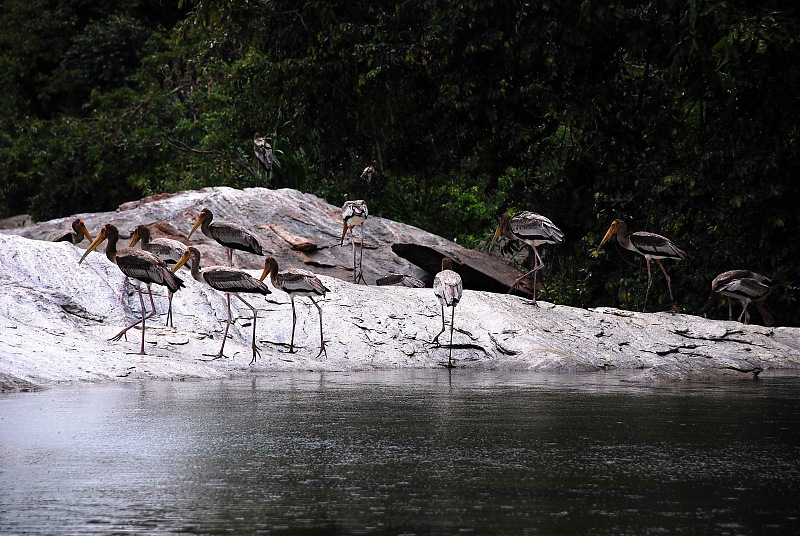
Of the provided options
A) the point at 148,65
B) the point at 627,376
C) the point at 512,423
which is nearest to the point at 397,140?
the point at 627,376

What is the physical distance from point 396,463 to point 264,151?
1886 centimetres

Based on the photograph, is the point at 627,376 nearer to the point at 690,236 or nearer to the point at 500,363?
the point at 500,363

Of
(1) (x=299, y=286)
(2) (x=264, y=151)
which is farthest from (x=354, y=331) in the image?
(2) (x=264, y=151)

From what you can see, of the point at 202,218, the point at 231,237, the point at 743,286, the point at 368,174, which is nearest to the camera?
the point at 743,286

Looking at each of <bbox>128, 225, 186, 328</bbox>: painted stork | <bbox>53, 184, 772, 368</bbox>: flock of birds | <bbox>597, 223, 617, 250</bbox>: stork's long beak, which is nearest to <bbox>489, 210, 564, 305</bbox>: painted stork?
<bbox>53, 184, 772, 368</bbox>: flock of birds

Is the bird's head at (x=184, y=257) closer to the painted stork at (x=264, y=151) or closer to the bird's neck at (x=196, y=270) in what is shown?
the bird's neck at (x=196, y=270)

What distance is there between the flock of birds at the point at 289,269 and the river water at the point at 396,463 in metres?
3.64

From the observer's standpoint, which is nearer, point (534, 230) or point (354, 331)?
point (354, 331)

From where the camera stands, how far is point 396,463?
6125 mm

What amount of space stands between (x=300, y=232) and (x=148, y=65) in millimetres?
16649

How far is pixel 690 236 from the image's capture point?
1927 cm

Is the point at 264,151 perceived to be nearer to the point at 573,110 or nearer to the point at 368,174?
the point at 368,174

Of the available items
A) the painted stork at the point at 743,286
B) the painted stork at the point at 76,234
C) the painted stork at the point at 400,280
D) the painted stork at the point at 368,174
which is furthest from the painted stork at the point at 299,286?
the painted stork at the point at 368,174

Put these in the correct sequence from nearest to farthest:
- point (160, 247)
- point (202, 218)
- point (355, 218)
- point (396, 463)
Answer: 1. point (396, 463)
2. point (160, 247)
3. point (202, 218)
4. point (355, 218)
